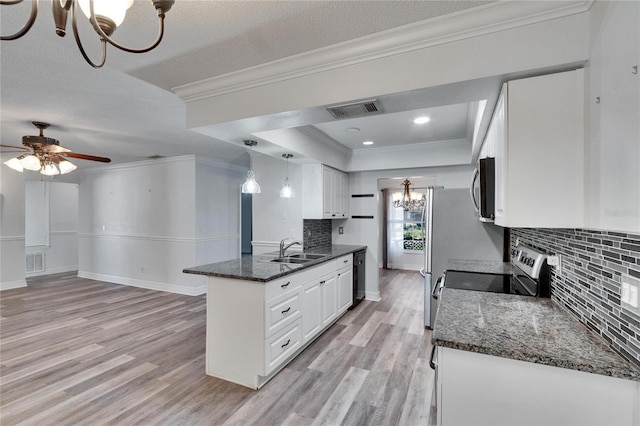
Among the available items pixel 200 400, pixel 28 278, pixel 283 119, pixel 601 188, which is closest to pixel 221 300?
pixel 200 400

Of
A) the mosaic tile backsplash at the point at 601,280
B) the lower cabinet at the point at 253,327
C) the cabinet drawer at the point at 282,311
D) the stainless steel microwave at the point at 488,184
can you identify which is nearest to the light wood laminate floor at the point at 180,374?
the lower cabinet at the point at 253,327

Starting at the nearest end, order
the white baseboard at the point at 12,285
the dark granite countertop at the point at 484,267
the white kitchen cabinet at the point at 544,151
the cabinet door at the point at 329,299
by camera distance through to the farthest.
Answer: the white kitchen cabinet at the point at 544,151 < the dark granite countertop at the point at 484,267 < the cabinet door at the point at 329,299 < the white baseboard at the point at 12,285

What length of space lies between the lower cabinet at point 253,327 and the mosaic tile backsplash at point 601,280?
6.51 feet

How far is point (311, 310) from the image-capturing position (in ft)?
10.6

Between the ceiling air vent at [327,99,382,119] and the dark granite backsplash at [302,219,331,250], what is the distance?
2439mm

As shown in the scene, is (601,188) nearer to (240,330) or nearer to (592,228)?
(592,228)

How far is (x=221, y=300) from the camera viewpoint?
2.67 m

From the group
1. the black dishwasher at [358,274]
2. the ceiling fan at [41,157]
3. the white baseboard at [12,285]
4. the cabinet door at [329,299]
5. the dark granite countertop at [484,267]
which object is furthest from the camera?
the white baseboard at [12,285]

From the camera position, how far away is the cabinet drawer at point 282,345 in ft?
8.28

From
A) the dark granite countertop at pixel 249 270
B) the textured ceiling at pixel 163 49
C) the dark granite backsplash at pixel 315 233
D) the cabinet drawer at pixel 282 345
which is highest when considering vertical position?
the textured ceiling at pixel 163 49

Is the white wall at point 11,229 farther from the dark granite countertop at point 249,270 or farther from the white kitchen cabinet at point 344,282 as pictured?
the white kitchen cabinet at point 344,282

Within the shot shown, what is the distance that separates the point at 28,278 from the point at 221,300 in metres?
6.92

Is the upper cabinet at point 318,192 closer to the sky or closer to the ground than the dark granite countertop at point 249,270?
closer to the sky

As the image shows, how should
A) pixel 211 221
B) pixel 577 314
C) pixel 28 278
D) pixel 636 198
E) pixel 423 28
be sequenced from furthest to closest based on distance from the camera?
pixel 28 278 < pixel 211 221 < pixel 423 28 < pixel 577 314 < pixel 636 198
